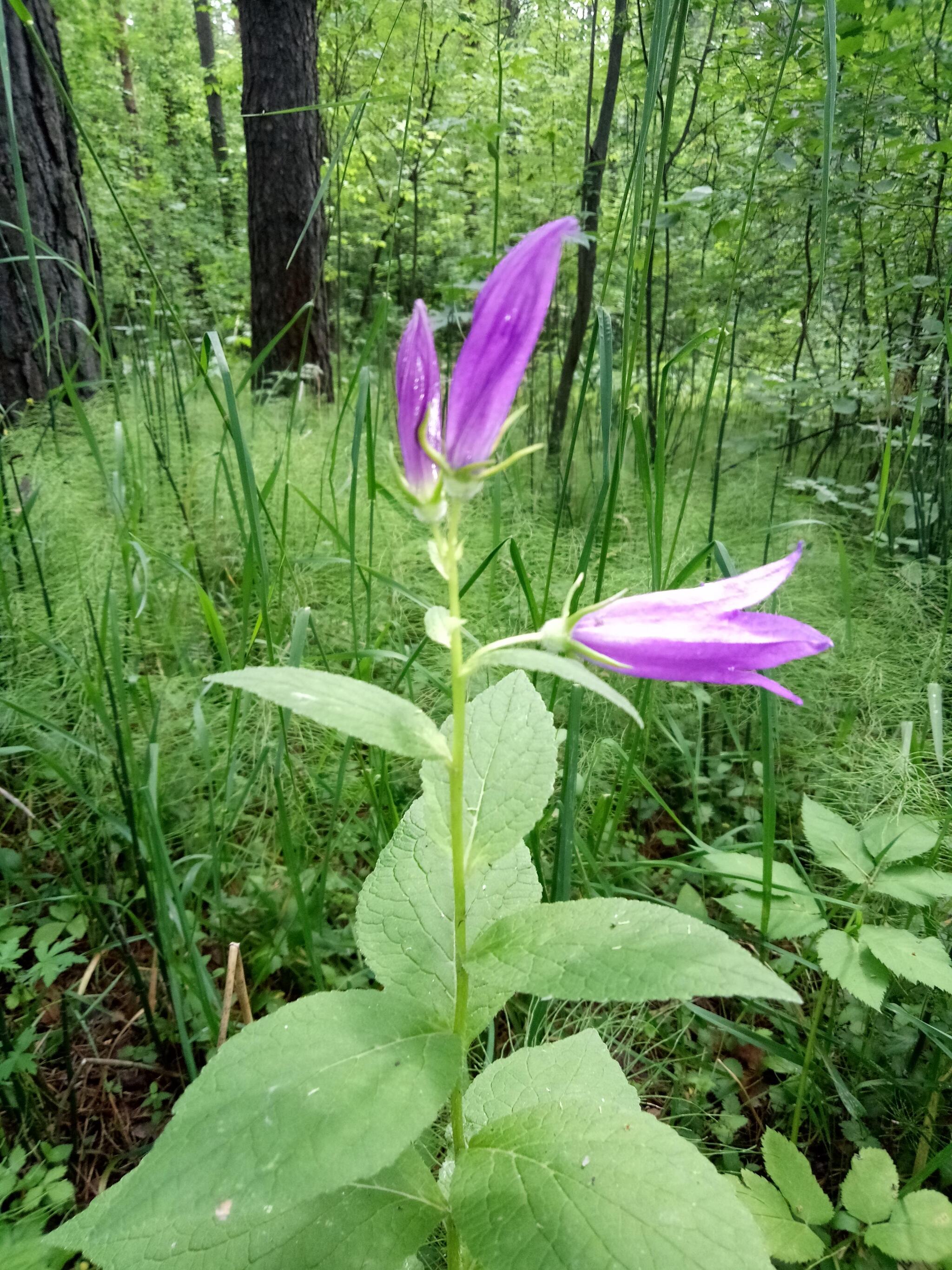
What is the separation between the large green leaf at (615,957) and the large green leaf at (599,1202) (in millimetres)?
137

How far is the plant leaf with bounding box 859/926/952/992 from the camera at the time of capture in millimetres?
917

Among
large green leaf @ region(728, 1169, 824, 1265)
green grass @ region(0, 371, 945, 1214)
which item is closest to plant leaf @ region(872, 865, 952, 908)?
green grass @ region(0, 371, 945, 1214)

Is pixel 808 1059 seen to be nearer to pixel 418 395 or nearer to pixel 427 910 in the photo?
pixel 427 910

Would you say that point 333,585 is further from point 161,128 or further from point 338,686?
point 161,128

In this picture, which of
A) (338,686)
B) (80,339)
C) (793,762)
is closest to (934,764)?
(793,762)

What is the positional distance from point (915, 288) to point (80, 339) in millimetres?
3363

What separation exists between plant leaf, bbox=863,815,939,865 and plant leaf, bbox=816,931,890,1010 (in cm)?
13

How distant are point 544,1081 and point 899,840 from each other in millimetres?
650

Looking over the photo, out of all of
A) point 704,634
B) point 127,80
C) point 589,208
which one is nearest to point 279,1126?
point 704,634

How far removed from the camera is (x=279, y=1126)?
0.51 m

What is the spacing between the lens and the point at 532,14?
409 centimetres

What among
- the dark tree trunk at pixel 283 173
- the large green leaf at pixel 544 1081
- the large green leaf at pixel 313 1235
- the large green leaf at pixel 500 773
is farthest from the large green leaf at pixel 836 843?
the dark tree trunk at pixel 283 173

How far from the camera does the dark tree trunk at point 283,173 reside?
3.89 metres

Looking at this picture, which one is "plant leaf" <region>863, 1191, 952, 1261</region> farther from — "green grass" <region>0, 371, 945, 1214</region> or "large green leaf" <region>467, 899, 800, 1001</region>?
"large green leaf" <region>467, 899, 800, 1001</region>
